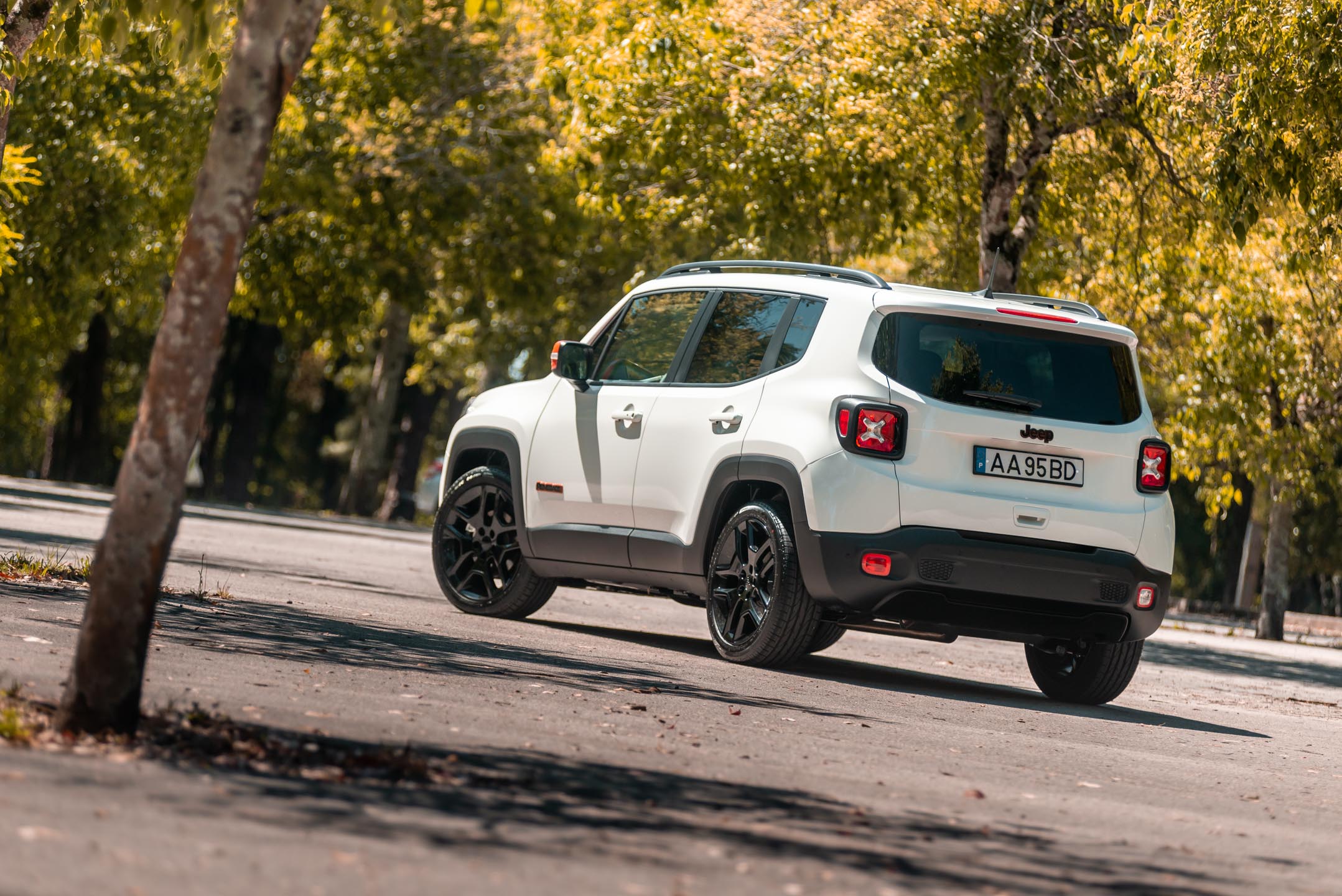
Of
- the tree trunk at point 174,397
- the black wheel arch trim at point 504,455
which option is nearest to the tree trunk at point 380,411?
the black wheel arch trim at point 504,455

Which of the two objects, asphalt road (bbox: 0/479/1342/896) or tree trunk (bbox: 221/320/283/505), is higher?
tree trunk (bbox: 221/320/283/505)

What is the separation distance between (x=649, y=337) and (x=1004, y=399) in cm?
234

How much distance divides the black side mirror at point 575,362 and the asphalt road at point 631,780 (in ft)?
4.96

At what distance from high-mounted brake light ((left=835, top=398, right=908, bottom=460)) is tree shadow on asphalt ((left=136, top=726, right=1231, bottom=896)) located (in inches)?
126

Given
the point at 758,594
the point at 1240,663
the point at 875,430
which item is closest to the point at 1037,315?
the point at 875,430

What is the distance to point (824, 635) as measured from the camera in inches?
386

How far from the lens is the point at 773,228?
762 inches

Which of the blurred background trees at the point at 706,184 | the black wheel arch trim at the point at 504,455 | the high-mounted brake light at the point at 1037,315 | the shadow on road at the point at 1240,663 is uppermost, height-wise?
the blurred background trees at the point at 706,184

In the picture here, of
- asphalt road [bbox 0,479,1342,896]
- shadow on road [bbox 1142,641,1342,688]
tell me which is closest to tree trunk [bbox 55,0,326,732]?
asphalt road [bbox 0,479,1342,896]

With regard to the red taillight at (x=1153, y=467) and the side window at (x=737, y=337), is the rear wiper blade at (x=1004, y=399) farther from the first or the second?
the side window at (x=737, y=337)

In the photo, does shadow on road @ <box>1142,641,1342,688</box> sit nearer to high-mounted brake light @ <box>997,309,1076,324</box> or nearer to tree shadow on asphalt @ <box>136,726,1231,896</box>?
high-mounted brake light @ <box>997,309,1076,324</box>

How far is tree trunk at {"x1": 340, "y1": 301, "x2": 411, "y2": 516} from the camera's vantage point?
34406 mm

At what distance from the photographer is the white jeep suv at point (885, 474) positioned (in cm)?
876

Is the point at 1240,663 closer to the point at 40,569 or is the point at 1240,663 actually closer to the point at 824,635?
the point at 824,635
